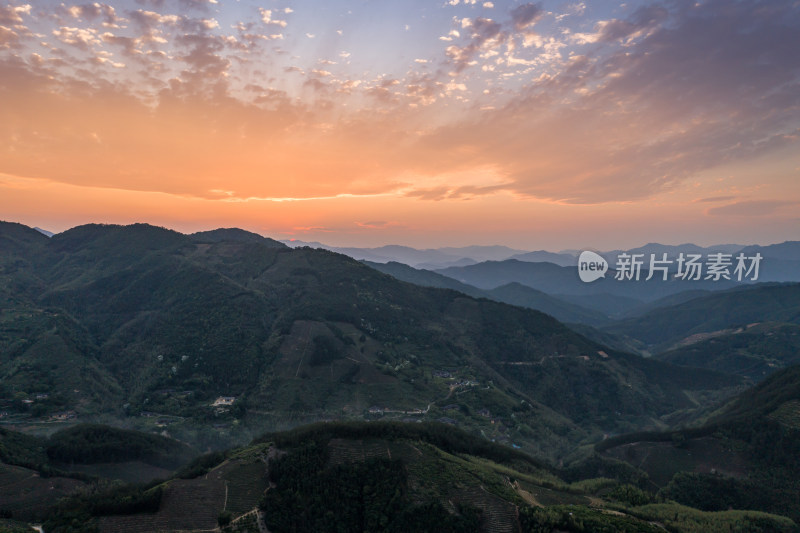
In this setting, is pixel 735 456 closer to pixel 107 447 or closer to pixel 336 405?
pixel 336 405

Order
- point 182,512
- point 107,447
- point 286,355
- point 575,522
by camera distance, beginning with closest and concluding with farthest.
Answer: point 575,522
point 182,512
point 107,447
point 286,355

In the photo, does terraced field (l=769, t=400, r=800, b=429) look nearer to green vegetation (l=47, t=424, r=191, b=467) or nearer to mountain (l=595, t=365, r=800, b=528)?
mountain (l=595, t=365, r=800, b=528)

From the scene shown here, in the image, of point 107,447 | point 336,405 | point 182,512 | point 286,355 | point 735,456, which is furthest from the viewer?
point 286,355

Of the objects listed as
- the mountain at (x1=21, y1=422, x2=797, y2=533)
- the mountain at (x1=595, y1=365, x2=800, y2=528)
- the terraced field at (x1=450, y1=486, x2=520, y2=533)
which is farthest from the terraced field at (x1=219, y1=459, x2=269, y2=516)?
the mountain at (x1=595, y1=365, x2=800, y2=528)

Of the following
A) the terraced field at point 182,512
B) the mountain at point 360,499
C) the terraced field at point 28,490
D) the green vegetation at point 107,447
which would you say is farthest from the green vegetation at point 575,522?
the green vegetation at point 107,447

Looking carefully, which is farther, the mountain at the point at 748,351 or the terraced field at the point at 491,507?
the mountain at the point at 748,351

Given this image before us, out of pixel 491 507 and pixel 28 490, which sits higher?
pixel 491 507

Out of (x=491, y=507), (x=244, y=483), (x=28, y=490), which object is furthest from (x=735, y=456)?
(x=28, y=490)

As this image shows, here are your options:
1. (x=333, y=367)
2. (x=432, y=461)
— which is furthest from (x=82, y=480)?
(x=333, y=367)

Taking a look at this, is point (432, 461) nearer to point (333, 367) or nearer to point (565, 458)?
point (565, 458)

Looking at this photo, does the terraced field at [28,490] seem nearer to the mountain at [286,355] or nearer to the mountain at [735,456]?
the mountain at [286,355]
